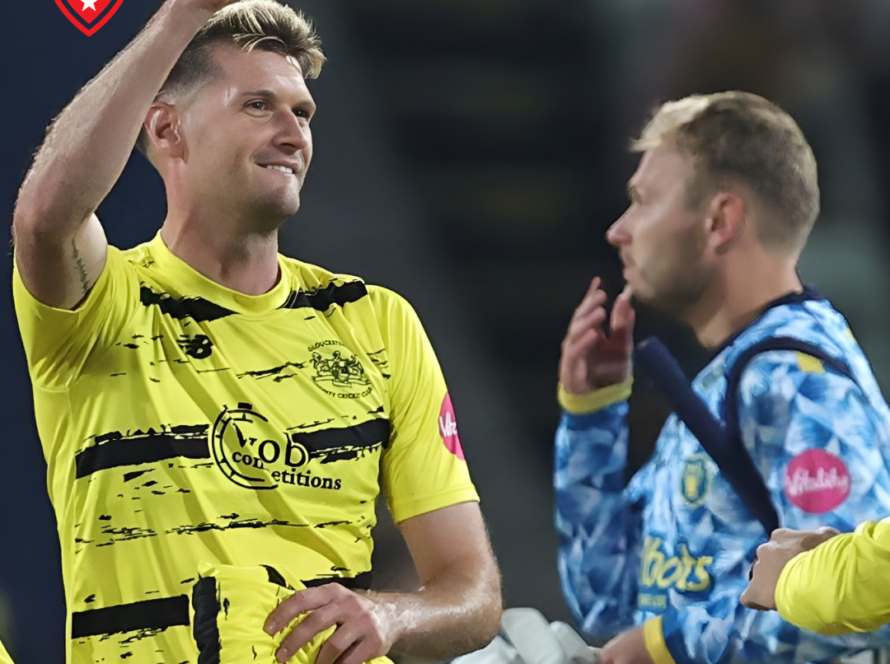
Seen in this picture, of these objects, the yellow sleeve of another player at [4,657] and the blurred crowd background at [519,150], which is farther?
the blurred crowd background at [519,150]

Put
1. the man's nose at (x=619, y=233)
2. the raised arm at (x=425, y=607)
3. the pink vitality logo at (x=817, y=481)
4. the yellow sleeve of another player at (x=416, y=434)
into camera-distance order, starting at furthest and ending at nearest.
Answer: the man's nose at (x=619, y=233)
the yellow sleeve of another player at (x=416, y=434)
the pink vitality logo at (x=817, y=481)
the raised arm at (x=425, y=607)

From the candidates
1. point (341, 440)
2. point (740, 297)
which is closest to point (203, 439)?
point (341, 440)

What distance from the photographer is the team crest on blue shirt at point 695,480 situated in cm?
156

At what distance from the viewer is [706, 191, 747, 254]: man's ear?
5.30ft

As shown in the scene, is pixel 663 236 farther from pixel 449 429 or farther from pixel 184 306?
pixel 184 306

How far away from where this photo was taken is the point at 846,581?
135 cm

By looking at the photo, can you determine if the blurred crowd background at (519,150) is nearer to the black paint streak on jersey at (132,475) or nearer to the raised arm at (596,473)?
the raised arm at (596,473)

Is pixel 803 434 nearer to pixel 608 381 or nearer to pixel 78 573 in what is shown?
pixel 608 381

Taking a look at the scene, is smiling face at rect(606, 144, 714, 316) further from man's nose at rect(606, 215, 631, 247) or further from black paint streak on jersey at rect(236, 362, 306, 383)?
black paint streak on jersey at rect(236, 362, 306, 383)

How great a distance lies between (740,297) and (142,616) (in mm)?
935

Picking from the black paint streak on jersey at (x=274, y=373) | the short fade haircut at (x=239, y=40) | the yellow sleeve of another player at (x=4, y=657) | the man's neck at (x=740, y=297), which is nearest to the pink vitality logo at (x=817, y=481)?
the man's neck at (x=740, y=297)

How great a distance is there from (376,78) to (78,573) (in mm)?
850

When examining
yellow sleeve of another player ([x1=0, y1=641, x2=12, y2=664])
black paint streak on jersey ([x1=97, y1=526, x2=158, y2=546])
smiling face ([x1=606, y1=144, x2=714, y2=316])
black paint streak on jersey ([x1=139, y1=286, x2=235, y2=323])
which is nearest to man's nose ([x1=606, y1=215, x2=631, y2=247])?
→ smiling face ([x1=606, y1=144, x2=714, y2=316])

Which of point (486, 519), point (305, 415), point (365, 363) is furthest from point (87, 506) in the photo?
point (486, 519)
